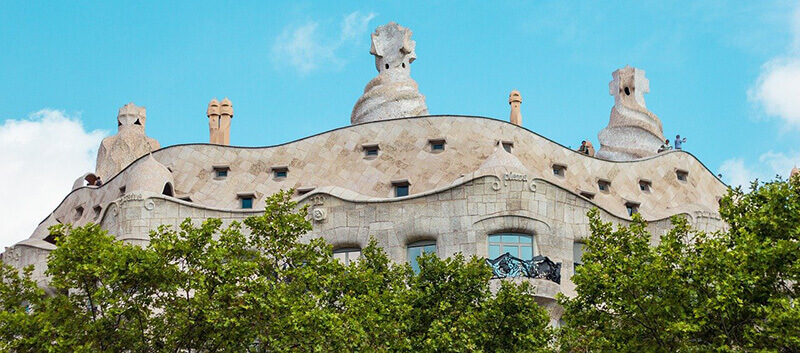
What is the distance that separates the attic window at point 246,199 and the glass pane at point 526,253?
8.58 m

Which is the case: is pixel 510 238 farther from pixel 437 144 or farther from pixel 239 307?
pixel 239 307

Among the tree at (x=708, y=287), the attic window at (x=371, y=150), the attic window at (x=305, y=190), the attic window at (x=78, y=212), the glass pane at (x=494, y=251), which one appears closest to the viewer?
the tree at (x=708, y=287)

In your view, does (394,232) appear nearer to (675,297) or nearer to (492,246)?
(492,246)

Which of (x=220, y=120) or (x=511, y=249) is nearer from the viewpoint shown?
(x=511, y=249)

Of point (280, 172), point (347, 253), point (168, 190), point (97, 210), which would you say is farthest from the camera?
point (97, 210)

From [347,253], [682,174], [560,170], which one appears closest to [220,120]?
[347,253]

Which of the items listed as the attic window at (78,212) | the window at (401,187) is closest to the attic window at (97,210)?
the attic window at (78,212)

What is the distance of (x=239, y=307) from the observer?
80.0 feet

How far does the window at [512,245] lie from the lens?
32.8 metres

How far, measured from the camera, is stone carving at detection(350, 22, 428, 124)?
127 ft

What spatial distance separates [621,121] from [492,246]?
34.4 ft

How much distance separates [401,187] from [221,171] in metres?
5.73

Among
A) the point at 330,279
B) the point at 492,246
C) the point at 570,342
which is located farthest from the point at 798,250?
the point at 492,246

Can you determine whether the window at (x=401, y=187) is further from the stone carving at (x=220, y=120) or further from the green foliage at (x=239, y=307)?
the green foliage at (x=239, y=307)
